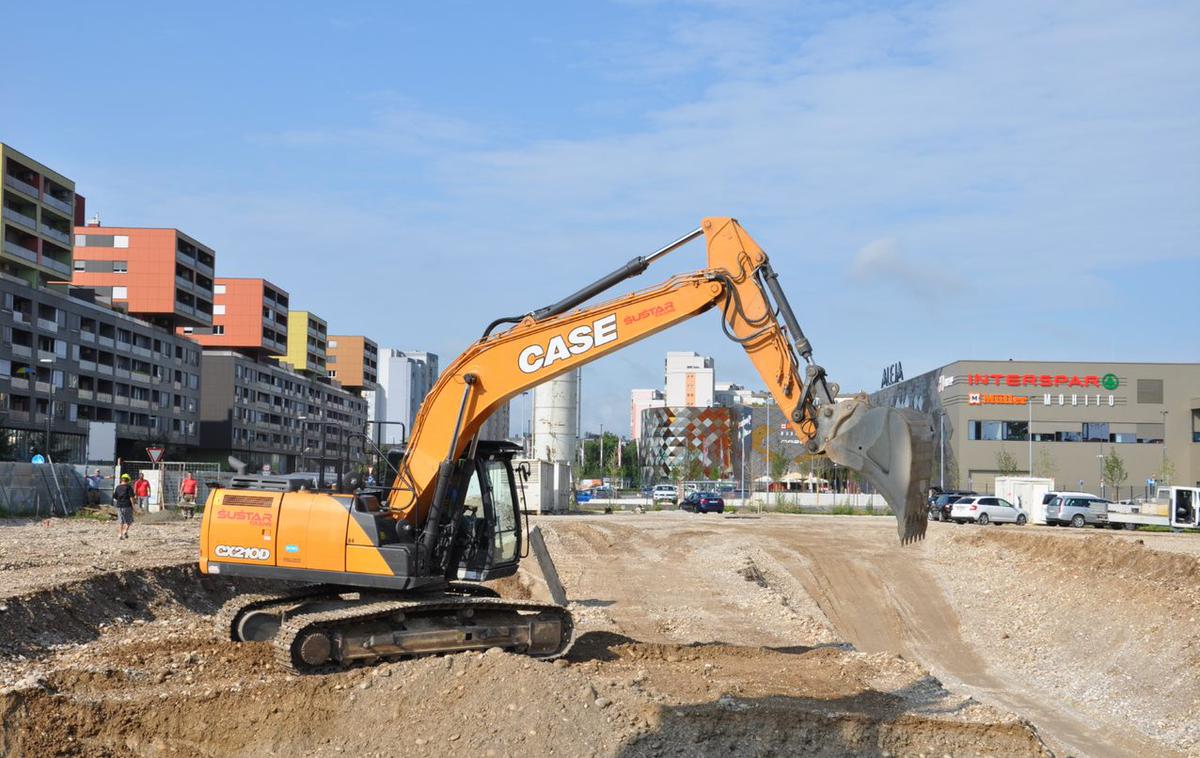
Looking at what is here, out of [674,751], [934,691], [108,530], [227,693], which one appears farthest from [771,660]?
[108,530]

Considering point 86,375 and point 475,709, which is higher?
point 86,375

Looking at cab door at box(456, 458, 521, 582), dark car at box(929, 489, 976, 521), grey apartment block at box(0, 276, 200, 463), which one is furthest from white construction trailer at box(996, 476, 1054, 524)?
grey apartment block at box(0, 276, 200, 463)

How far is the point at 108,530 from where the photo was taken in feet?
122

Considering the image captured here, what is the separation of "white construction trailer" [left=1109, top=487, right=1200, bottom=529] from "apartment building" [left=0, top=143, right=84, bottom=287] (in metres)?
71.4

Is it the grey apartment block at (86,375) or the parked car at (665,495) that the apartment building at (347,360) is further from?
the parked car at (665,495)

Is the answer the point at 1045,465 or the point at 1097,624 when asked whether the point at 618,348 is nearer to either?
the point at 1097,624

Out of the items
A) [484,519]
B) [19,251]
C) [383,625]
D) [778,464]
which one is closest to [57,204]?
[19,251]

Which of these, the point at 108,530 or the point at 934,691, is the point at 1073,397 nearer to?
the point at 108,530

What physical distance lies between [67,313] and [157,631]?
77018 mm

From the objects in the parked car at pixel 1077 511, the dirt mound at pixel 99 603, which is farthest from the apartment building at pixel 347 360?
the dirt mound at pixel 99 603

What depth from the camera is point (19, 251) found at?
81812 mm

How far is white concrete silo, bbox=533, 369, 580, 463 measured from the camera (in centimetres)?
8038

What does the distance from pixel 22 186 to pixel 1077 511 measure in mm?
71129

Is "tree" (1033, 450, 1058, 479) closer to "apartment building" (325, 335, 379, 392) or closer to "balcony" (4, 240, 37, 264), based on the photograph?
"balcony" (4, 240, 37, 264)
